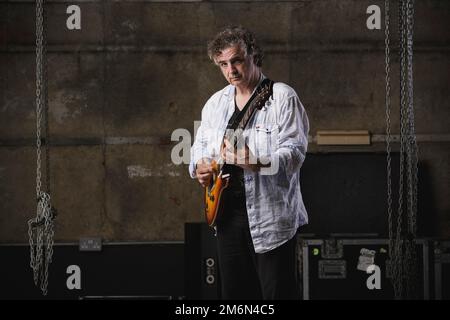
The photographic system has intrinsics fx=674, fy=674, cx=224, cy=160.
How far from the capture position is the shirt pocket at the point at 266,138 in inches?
109

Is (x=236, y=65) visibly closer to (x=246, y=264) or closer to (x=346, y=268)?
(x=246, y=264)

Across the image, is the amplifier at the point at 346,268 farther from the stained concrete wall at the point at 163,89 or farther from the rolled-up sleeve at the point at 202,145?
the rolled-up sleeve at the point at 202,145

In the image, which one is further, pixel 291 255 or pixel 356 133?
pixel 356 133

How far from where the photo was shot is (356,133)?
5070mm

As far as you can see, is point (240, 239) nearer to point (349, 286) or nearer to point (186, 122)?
point (349, 286)

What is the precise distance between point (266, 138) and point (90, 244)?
8.74 feet

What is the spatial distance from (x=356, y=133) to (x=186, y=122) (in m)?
1.28

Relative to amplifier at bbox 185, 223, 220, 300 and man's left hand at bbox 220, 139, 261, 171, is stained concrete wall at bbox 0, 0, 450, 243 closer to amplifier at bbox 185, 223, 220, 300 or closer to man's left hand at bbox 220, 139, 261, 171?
amplifier at bbox 185, 223, 220, 300

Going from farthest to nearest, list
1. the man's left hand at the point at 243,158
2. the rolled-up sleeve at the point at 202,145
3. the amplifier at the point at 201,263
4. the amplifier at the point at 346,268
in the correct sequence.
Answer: the amplifier at the point at 201,263 → the amplifier at the point at 346,268 → the rolled-up sleeve at the point at 202,145 → the man's left hand at the point at 243,158

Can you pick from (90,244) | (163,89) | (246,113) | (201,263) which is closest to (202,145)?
(246,113)

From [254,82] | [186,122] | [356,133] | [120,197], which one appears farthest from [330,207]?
[254,82]

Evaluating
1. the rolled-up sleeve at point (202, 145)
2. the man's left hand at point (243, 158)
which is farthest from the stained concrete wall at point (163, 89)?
the man's left hand at point (243, 158)

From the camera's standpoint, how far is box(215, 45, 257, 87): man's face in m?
2.81

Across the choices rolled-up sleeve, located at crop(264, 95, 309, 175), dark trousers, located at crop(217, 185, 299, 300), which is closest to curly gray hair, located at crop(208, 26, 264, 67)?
rolled-up sleeve, located at crop(264, 95, 309, 175)
